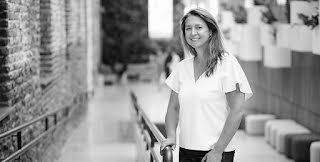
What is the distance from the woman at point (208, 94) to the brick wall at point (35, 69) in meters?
2.14

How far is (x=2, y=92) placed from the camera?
575 cm

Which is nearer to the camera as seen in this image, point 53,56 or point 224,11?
point 53,56

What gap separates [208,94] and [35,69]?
15.5 feet

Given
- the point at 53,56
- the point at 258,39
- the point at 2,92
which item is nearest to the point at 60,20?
the point at 53,56

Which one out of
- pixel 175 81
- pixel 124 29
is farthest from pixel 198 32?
pixel 124 29

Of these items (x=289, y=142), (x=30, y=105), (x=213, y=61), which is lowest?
(x=289, y=142)

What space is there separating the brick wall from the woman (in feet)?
7.03

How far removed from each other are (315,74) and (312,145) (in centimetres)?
158

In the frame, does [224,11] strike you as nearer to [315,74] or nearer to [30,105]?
[315,74]

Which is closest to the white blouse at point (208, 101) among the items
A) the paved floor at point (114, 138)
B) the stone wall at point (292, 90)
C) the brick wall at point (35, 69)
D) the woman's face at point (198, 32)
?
the woman's face at point (198, 32)

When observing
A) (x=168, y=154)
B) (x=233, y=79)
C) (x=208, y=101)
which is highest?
(x=233, y=79)

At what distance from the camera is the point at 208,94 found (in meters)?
3.44

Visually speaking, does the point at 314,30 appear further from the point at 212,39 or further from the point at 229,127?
the point at 229,127

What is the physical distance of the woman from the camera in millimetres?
3424
